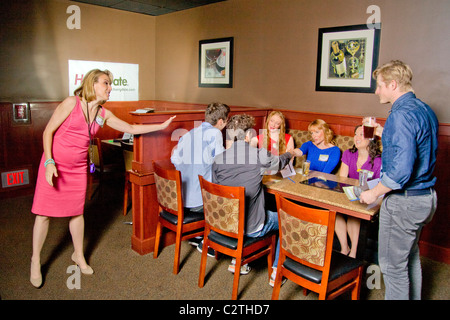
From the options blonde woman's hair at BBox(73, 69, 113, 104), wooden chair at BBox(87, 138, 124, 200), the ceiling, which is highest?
the ceiling

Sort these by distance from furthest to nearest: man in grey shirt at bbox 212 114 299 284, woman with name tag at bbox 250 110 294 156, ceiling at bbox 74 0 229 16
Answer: ceiling at bbox 74 0 229 16 → woman with name tag at bbox 250 110 294 156 → man in grey shirt at bbox 212 114 299 284

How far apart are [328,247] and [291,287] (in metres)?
0.99

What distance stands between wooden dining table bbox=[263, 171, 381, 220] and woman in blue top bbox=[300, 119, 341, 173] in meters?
0.58

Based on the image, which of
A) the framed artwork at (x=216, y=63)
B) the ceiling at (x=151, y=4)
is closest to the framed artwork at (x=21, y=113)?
the ceiling at (x=151, y=4)

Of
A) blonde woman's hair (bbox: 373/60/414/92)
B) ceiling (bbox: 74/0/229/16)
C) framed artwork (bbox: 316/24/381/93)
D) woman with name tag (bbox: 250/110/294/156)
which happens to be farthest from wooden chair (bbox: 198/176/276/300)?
ceiling (bbox: 74/0/229/16)

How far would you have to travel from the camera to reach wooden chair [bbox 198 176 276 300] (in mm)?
2498

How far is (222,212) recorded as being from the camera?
2.59 meters

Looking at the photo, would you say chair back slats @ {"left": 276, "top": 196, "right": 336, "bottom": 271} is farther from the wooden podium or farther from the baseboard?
the baseboard

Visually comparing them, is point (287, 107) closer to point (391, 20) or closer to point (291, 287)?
point (391, 20)

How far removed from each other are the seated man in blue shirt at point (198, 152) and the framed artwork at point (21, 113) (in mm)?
3057

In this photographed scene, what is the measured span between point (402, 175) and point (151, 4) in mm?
4954

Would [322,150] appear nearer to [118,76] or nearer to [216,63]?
[216,63]

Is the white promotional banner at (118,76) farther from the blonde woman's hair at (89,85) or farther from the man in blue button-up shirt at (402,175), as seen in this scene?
the man in blue button-up shirt at (402,175)
